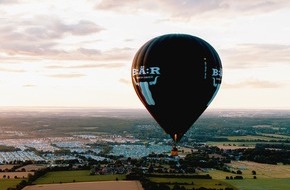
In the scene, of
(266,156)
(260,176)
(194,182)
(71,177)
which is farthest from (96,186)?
(266,156)

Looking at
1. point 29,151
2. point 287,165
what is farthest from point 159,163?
point 29,151

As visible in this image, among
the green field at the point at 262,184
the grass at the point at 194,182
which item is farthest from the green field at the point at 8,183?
the green field at the point at 262,184

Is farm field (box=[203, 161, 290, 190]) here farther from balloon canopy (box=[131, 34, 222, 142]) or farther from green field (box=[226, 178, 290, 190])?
balloon canopy (box=[131, 34, 222, 142])

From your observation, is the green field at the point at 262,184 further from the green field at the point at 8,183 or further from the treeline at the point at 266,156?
the green field at the point at 8,183

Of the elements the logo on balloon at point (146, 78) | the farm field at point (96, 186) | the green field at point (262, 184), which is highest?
the logo on balloon at point (146, 78)

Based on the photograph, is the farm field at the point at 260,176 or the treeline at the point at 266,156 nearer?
the farm field at the point at 260,176

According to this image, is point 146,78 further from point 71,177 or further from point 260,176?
point 260,176

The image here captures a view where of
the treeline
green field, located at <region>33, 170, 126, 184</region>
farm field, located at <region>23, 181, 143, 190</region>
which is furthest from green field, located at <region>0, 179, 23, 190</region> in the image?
the treeline
